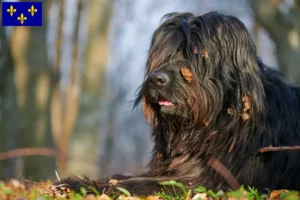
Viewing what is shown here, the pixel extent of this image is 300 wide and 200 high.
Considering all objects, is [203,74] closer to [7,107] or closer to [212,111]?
[212,111]

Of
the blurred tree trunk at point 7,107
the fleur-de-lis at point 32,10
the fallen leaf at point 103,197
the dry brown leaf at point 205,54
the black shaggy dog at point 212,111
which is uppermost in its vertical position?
the dry brown leaf at point 205,54

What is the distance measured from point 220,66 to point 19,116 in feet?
33.9

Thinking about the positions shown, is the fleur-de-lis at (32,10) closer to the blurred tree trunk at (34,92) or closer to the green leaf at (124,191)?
the blurred tree trunk at (34,92)

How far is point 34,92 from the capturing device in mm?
15547

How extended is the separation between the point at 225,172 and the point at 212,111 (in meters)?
0.62

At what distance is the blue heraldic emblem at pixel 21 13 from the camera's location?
12.9m

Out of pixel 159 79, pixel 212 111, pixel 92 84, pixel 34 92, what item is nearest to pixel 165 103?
pixel 159 79

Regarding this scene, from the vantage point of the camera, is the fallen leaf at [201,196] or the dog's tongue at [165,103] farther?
the dog's tongue at [165,103]

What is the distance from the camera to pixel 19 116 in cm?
1578

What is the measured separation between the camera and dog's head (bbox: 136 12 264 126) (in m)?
6.08

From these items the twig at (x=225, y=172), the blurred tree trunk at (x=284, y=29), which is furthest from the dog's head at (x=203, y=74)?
the blurred tree trunk at (x=284, y=29)

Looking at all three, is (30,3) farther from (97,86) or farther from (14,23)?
(97,86)

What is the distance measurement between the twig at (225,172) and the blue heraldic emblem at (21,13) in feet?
25.7

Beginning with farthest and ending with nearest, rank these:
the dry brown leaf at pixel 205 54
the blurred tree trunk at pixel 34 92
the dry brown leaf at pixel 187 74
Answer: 1. the blurred tree trunk at pixel 34 92
2. the dry brown leaf at pixel 205 54
3. the dry brown leaf at pixel 187 74
